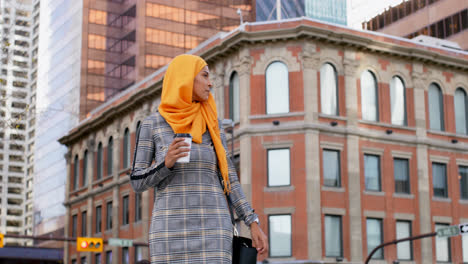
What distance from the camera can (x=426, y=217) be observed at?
43.2 metres

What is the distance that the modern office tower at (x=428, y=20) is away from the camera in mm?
61000

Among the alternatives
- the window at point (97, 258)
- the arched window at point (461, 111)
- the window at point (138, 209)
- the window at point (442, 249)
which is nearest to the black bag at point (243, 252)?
the window at point (442, 249)

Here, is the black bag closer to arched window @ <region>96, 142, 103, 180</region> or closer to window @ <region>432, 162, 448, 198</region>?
window @ <region>432, 162, 448, 198</region>

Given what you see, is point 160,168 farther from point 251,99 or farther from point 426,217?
point 426,217

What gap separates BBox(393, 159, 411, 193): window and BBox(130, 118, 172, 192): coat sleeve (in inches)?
1545

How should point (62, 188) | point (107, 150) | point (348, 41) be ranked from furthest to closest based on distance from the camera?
1. point (62, 188)
2. point (107, 150)
3. point (348, 41)

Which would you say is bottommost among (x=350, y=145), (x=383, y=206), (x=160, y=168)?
(x=160, y=168)

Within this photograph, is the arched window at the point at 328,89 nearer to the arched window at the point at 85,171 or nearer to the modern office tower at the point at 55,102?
the arched window at the point at 85,171

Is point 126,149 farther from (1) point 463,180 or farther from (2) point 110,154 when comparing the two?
(1) point 463,180

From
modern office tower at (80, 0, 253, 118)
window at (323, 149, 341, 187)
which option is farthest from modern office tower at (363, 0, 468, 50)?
modern office tower at (80, 0, 253, 118)

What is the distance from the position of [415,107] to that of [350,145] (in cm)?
516

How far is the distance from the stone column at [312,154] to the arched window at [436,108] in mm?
7894

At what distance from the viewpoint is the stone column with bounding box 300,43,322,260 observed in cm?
3969

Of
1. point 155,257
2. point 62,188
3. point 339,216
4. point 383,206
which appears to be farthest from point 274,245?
point 62,188
